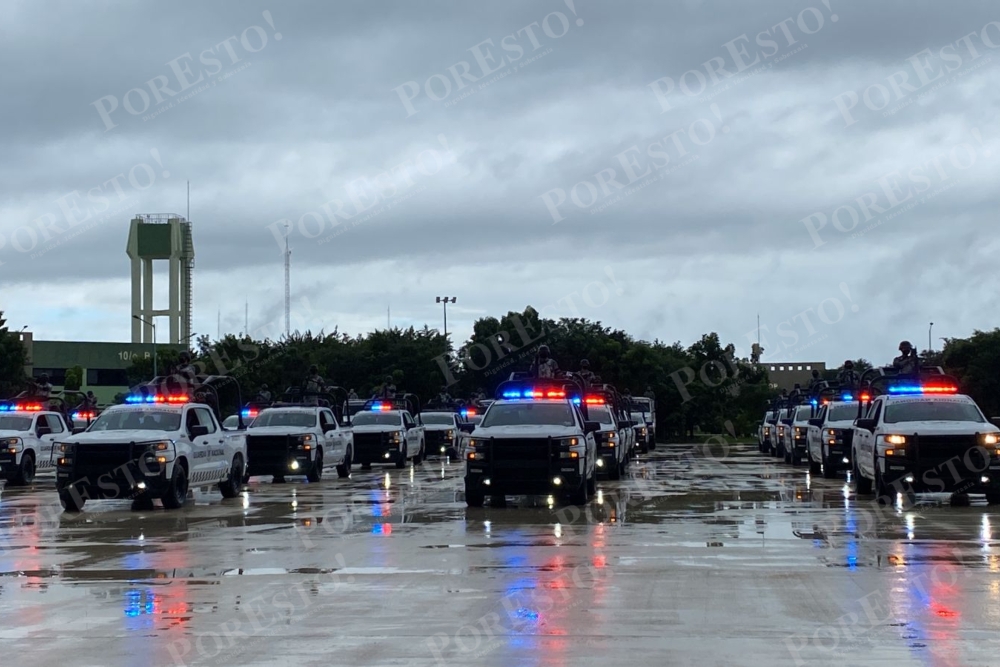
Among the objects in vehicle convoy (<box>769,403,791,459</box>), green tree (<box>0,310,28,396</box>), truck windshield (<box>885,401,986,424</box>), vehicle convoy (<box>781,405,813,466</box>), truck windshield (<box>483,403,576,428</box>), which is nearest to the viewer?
truck windshield (<box>885,401,986,424</box>)

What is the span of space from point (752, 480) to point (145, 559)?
18163 mm

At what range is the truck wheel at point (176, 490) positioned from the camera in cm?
2157

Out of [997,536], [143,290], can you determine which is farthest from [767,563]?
[143,290]

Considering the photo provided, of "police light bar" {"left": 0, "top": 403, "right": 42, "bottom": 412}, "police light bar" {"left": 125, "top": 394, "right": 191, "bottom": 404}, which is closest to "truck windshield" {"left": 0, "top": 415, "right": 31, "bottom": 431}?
"police light bar" {"left": 0, "top": 403, "right": 42, "bottom": 412}

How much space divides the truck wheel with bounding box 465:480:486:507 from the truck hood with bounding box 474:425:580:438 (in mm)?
870

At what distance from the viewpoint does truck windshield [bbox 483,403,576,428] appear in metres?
22.5

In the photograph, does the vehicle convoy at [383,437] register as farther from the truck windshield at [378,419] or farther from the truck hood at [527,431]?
the truck hood at [527,431]

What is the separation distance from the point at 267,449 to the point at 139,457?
8571 mm

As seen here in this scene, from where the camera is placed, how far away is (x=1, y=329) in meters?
72.6

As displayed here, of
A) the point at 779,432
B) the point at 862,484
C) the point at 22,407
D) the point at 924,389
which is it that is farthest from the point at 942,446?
the point at 779,432

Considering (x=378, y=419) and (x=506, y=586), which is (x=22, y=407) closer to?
(x=378, y=419)

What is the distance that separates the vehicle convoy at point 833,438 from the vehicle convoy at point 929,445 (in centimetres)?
581

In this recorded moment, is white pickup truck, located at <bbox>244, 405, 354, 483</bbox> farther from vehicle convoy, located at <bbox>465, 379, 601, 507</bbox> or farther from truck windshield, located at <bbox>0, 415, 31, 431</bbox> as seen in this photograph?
vehicle convoy, located at <bbox>465, 379, 601, 507</bbox>

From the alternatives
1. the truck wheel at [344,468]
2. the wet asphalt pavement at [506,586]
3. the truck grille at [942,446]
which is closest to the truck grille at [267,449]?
the truck wheel at [344,468]
